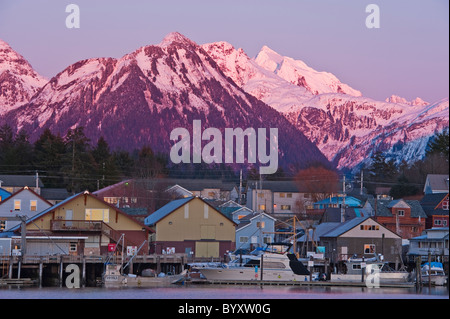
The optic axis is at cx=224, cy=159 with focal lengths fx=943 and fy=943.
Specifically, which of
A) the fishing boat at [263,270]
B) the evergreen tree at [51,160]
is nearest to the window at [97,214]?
the fishing boat at [263,270]

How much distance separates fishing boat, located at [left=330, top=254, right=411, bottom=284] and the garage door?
54.0 ft

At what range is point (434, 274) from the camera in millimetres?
78750

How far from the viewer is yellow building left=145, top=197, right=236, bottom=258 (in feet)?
295

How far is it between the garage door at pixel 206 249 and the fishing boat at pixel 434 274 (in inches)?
789

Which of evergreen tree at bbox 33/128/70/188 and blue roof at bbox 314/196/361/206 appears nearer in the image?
blue roof at bbox 314/196/361/206

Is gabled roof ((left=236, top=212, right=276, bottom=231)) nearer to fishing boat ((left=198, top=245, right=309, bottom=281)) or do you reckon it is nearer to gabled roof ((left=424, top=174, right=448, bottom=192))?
fishing boat ((left=198, top=245, right=309, bottom=281))

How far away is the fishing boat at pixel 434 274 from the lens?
76562 mm

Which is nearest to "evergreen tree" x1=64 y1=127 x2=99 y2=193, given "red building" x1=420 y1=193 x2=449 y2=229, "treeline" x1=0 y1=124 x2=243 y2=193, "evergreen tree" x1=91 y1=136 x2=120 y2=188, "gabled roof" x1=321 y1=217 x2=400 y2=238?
"treeline" x1=0 y1=124 x2=243 y2=193

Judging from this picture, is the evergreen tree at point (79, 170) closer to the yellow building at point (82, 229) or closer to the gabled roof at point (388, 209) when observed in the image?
the gabled roof at point (388, 209)

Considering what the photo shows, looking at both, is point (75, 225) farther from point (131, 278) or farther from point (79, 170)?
point (79, 170)

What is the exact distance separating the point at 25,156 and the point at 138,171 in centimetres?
1881

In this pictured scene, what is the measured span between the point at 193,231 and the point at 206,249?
213 cm
